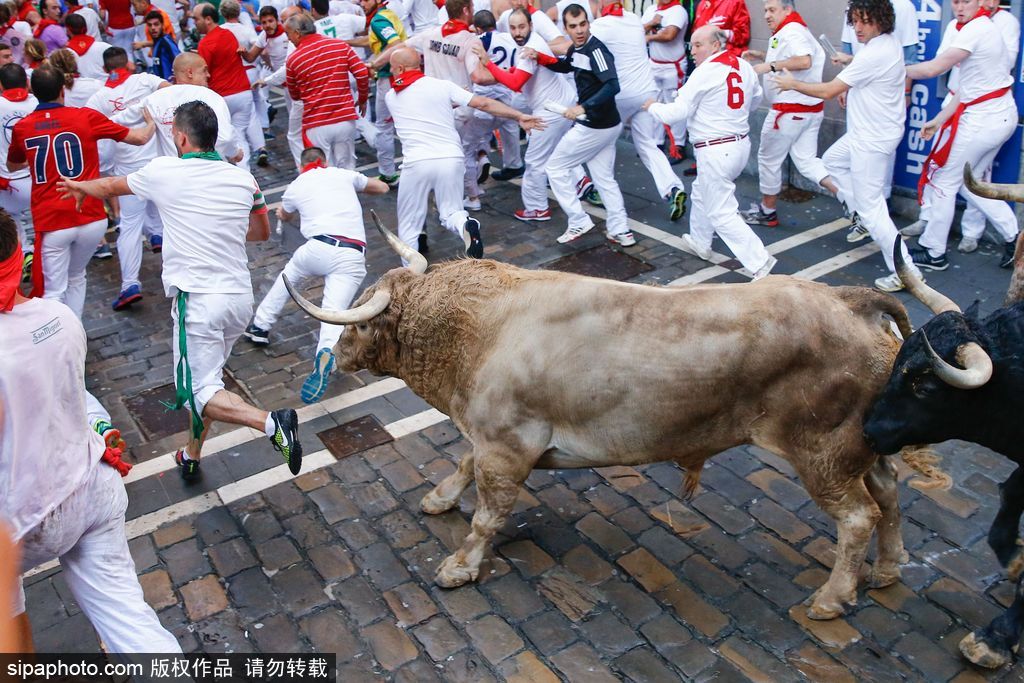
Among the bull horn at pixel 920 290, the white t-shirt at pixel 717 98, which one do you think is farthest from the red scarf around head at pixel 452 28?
the bull horn at pixel 920 290

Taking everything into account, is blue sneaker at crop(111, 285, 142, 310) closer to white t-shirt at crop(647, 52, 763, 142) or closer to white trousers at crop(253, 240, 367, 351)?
white trousers at crop(253, 240, 367, 351)

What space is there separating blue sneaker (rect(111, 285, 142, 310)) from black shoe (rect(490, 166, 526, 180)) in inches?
191

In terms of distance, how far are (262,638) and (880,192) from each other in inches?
264

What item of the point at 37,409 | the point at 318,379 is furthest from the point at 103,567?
the point at 318,379

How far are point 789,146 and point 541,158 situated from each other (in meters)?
2.64

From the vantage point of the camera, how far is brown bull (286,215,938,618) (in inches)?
181

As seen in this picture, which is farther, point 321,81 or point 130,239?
point 321,81

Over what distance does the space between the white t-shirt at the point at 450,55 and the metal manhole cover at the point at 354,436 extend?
5.22 m

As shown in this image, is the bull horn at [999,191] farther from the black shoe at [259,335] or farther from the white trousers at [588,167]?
the black shoe at [259,335]

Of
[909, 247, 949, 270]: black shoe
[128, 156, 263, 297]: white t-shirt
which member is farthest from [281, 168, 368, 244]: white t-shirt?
[909, 247, 949, 270]: black shoe

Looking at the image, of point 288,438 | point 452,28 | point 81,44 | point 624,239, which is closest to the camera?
point 288,438

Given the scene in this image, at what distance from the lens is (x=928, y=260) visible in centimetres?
888

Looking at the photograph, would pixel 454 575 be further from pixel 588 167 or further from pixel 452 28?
pixel 452 28

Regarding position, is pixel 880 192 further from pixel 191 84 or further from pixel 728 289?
pixel 191 84
